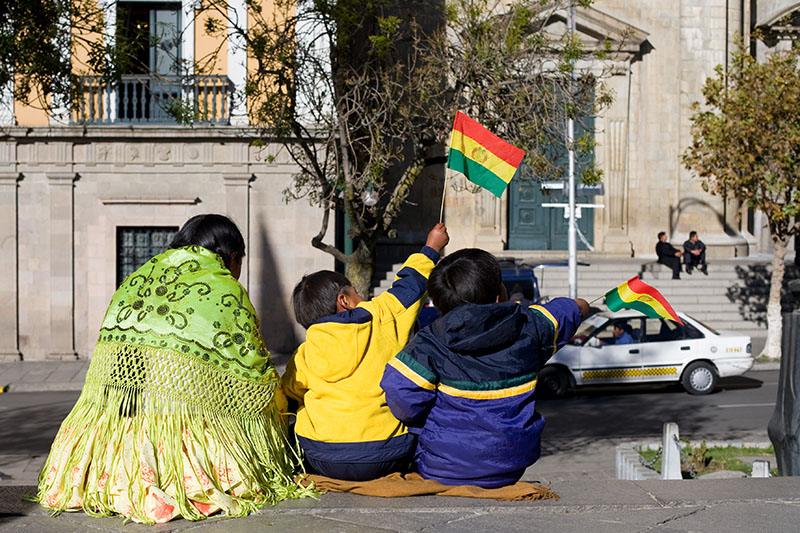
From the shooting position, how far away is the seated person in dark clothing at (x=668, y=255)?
25.6 metres

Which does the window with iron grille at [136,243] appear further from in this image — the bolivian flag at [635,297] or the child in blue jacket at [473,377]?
the child in blue jacket at [473,377]

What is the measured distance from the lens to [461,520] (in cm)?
405

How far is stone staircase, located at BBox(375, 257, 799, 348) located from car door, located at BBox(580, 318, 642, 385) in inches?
303

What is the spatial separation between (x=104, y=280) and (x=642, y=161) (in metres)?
16.1

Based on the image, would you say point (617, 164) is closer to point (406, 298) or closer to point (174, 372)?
point (406, 298)

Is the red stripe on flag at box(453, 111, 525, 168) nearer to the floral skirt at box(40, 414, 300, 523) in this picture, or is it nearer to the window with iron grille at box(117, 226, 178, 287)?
the floral skirt at box(40, 414, 300, 523)

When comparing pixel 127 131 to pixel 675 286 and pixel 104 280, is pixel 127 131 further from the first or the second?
pixel 675 286

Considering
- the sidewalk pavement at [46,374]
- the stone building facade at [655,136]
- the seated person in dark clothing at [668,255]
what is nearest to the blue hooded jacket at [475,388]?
the sidewalk pavement at [46,374]

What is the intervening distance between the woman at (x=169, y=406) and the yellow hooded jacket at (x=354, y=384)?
0.33m

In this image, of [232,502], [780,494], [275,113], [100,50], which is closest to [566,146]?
[275,113]

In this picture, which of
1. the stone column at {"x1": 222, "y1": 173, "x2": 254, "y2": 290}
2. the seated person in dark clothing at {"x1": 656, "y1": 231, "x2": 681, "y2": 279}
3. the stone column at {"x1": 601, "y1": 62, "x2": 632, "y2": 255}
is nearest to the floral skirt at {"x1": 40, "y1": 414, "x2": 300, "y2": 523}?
the stone column at {"x1": 222, "y1": 173, "x2": 254, "y2": 290}

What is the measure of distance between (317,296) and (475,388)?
34.9 inches

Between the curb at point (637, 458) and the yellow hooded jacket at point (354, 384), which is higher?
the yellow hooded jacket at point (354, 384)

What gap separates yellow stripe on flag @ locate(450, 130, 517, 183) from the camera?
6.36 meters
